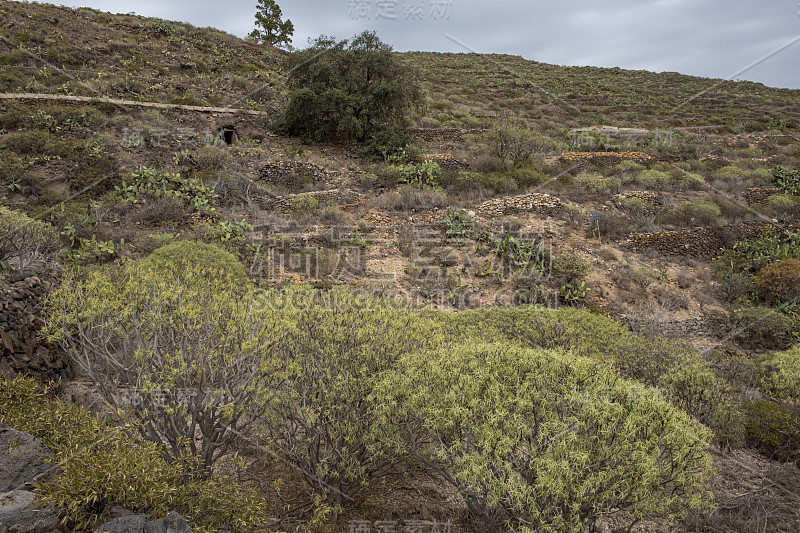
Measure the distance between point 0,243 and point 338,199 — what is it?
30.8 feet

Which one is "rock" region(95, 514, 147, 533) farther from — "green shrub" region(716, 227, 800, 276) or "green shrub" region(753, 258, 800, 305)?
"green shrub" region(716, 227, 800, 276)

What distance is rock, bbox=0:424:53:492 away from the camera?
108 inches

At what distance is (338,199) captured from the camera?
15039 millimetres

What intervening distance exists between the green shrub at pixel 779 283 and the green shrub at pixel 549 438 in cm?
1047

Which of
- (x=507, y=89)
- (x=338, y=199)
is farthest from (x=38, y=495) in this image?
(x=507, y=89)

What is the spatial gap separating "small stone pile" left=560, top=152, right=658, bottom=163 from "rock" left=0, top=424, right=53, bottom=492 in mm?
20450

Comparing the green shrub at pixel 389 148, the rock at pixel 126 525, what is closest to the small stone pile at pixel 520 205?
the green shrub at pixel 389 148

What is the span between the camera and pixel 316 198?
1509cm

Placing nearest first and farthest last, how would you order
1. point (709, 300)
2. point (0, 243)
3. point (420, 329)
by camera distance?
point (420, 329) < point (0, 243) < point (709, 300)

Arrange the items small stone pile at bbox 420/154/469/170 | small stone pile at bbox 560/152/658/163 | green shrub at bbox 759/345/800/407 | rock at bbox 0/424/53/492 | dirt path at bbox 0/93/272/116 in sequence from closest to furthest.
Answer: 1. rock at bbox 0/424/53/492
2. green shrub at bbox 759/345/800/407
3. dirt path at bbox 0/93/272/116
4. small stone pile at bbox 420/154/469/170
5. small stone pile at bbox 560/152/658/163

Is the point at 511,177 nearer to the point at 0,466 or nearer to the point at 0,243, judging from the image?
the point at 0,243

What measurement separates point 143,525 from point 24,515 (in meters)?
0.68

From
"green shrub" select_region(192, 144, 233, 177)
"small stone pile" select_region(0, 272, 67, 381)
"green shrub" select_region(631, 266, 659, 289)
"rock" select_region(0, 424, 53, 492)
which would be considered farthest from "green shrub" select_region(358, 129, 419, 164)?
"rock" select_region(0, 424, 53, 492)

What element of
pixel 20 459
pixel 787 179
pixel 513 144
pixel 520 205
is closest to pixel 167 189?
pixel 520 205
